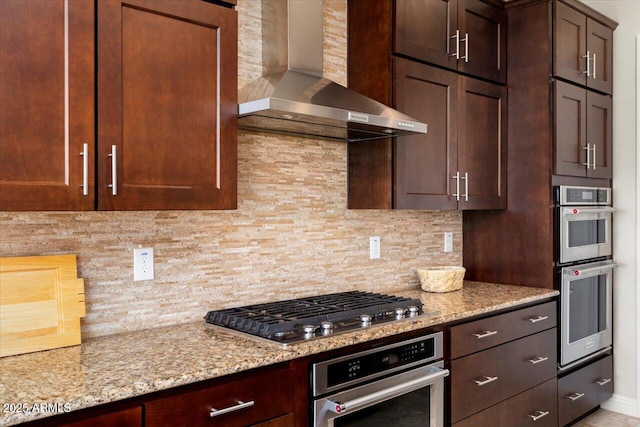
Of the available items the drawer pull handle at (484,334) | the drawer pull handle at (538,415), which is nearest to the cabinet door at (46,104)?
the drawer pull handle at (484,334)

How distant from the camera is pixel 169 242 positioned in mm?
2193

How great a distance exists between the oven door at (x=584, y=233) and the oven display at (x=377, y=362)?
53.3 inches

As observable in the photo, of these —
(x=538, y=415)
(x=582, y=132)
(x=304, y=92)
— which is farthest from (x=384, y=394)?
(x=582, y=132)

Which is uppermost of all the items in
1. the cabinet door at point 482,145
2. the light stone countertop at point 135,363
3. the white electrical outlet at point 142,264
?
the cabinet door at point 482,145

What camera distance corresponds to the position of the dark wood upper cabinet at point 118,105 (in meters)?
1.49

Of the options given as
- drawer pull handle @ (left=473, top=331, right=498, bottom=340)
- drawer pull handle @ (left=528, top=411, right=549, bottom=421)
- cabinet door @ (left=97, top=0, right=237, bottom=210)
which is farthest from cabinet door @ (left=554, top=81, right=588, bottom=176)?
cabinet door @ (left=97, top=0, right=237, bottom=210)

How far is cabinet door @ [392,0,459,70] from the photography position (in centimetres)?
272

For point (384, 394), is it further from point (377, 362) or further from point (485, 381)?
point (485, 381)

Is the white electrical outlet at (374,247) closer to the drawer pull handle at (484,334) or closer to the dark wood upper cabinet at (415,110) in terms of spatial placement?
the dark wood upper cabinet at (415,110)

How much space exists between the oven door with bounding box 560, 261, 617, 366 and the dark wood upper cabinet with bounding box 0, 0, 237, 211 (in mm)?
2263

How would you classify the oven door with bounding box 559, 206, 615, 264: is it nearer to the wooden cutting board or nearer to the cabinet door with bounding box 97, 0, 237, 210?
A: the cabinet door with bounding box 97, 0, 237, 210

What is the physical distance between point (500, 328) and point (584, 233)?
107 centimetres

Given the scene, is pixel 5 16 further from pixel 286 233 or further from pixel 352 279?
pixel 352 279

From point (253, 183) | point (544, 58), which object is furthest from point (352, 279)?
point (544, 58)
